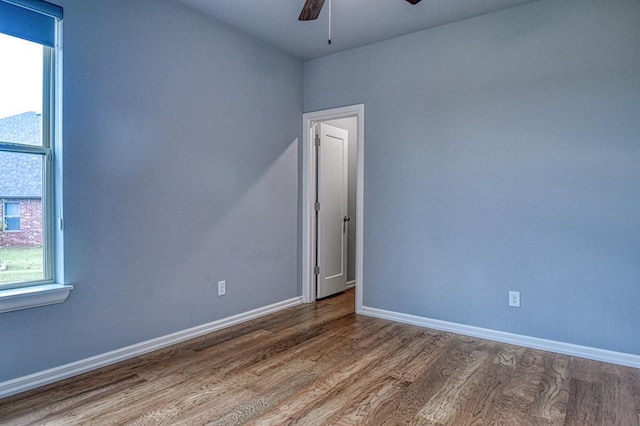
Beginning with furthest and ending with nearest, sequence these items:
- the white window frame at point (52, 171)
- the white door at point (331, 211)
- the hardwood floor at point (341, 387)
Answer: the white door at point (331, 211) < the white window frame at point (52, 171) < the hardwood floor at point (341, 387)

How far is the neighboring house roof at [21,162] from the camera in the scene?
2.31 metres

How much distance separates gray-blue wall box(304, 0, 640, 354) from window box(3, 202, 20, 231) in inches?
112

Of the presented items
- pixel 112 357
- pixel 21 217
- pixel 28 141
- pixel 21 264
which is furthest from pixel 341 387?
pixel 28 141

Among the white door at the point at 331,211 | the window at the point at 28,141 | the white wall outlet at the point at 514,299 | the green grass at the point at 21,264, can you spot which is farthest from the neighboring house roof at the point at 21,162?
the white wall outlet at the point at 514,299

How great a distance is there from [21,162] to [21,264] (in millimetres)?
631

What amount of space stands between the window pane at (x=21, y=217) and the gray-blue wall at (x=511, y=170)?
2.73 m

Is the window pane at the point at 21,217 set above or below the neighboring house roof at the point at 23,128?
below

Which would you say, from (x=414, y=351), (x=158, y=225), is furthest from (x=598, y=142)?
(x=158, y=225)

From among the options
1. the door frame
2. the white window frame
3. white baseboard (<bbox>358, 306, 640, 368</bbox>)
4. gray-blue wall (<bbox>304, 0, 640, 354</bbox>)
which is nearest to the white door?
the door frame

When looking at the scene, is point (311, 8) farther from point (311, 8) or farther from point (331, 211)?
point (331, 211)

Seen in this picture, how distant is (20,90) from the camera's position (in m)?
2.38

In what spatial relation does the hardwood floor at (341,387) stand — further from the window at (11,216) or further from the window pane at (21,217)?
the window at (11,216)

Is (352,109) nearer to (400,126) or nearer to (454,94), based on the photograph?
(400,126)

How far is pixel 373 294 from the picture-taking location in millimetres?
3941
